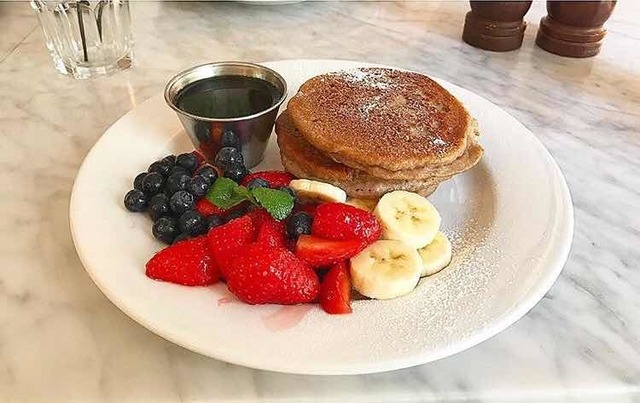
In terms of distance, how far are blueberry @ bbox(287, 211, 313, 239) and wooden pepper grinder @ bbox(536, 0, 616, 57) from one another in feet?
3.57

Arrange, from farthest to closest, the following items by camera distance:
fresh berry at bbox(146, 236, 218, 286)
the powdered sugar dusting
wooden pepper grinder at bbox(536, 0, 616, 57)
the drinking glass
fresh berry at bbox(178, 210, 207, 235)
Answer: wooden pepper grinder at bbox(536, 0, 616, 57) → the drinking glass → the powdered sugar dusting → fresh berry at bbox(178, 210, 207, 235) → fresh berry at bbox(146, 236, 218, 286)

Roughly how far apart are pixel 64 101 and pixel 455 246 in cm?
95

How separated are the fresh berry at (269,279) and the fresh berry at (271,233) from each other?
0.05 metres

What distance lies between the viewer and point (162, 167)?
1.07m

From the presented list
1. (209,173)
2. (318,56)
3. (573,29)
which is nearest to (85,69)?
(318,56)

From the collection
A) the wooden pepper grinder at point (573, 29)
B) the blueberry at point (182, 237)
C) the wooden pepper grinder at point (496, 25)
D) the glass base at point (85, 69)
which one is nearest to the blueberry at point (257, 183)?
the blueberry at point (182, 237)

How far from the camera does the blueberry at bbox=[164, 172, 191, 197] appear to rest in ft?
3.32

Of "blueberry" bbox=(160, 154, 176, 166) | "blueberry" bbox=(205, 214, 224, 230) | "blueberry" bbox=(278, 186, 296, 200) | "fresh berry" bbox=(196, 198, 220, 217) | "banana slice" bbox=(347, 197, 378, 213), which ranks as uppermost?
"blueberry" bbox=(278, 186, 296, 200)

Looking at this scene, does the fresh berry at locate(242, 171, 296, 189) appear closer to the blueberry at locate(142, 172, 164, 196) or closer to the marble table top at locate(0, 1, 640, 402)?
the blueberry at locate(142, 172, 164, 196)

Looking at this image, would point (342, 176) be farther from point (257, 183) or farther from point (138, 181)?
point (138, 181)

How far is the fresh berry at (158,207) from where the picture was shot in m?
0.98

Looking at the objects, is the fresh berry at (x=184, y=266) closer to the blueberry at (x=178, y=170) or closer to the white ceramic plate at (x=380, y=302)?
the white ceramic plate at (x=380, y=302)

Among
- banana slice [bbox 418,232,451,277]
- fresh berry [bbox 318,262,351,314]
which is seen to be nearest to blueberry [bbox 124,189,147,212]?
fresh berry [bbox 318,262,351,314]

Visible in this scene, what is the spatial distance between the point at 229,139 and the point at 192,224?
0.23 m
